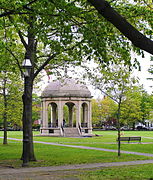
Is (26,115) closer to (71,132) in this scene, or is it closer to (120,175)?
(120,175)

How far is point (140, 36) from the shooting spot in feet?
29.2

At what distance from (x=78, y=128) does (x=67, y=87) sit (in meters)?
6.75

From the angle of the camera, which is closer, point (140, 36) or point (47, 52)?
point (140, 36)

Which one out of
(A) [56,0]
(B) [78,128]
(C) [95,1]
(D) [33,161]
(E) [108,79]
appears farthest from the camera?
(B) [78,128]

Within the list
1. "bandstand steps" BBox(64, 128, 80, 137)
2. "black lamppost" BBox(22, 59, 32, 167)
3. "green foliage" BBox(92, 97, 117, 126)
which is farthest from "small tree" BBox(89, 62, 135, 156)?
"green foliage" BBox(92, 97, 117, 126)

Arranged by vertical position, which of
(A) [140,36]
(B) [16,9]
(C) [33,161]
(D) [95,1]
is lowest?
(C) [33,161]

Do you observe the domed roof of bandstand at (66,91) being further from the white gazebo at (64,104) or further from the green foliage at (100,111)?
the green foliage at (100,111)

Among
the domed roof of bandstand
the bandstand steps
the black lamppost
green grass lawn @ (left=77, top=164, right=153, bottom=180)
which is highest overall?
the domed roof of bandstand

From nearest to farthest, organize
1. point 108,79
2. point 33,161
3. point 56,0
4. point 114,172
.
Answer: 1. point 56,0
2. point 114,172
3. point 33,161
4. point 108,79

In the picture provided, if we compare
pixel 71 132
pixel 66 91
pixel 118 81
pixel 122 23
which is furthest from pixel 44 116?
pixel 122 23

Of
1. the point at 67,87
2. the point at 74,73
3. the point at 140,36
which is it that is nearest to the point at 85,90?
the point at 67,87

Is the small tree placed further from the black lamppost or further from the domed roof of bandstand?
the domed roof of bandstand

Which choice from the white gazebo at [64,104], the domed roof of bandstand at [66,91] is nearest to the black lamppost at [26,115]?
the white gazebo at [64,104]

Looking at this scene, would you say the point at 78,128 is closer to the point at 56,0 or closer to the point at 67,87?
the point at 67,87
